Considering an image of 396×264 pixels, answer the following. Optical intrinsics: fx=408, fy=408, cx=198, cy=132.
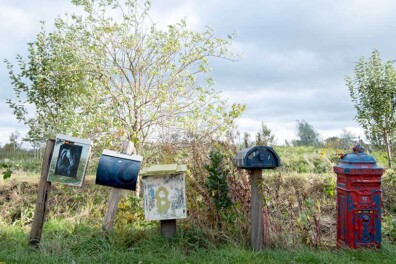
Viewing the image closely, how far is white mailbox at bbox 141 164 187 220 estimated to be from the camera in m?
5.31

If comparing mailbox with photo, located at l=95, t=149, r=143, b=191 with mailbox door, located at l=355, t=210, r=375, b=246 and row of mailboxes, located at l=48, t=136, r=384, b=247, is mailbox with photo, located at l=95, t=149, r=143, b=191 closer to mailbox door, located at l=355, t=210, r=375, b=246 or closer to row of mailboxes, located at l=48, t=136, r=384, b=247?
row of mailboxes, located at l=48, t=136, r=384, b=247

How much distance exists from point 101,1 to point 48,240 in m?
5.01

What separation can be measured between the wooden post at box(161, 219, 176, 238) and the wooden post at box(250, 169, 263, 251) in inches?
40.9

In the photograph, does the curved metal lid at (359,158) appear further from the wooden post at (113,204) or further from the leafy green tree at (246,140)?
the wooden post at (113,204)

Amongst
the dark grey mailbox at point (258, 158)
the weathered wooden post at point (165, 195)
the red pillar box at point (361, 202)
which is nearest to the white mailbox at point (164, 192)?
the weathered wooden post at point (165, 195)

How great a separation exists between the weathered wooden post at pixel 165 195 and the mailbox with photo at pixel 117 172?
0.15 m

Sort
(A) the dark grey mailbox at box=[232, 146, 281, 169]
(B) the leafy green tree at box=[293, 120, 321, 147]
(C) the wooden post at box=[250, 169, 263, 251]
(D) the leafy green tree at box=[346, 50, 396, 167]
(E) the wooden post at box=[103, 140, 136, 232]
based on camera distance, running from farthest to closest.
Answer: (B) the leafy green tree at box=[293, 120, 321, 147], (D) the leafy green tree at box=[346, 50, 396, 167], (E) the wooden post at box=[103, 140, 136, 232], (C) the wooden post at box=[250, 169, 263, 251], (A) the dark grey mailbox at box=[232, 146, 281, 169]

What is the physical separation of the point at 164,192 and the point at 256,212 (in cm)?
122

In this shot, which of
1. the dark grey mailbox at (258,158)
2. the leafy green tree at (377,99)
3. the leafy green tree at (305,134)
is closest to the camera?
the dark grey mailbox at (258,158)

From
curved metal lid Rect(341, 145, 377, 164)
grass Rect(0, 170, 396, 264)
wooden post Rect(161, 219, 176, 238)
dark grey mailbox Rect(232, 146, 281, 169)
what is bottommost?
grass Rect(0, 170, 396, 264)

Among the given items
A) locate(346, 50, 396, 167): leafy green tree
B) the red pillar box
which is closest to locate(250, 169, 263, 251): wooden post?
the red pillar box

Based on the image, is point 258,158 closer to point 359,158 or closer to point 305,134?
point 359,158

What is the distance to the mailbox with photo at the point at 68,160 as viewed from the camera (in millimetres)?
5359

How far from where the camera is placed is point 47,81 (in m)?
10.1
